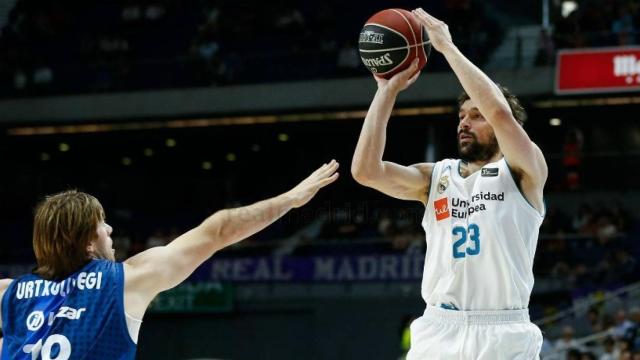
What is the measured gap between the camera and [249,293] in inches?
713

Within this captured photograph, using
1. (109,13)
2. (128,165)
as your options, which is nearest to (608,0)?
(109,13)

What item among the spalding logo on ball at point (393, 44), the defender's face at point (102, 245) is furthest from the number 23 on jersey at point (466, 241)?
the defender's face at point (102, 245)

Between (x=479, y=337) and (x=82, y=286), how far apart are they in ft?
6.94

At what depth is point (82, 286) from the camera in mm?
3688

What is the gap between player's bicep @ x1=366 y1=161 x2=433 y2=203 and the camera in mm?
5312

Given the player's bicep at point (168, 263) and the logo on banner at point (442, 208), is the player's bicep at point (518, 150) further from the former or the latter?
the player's bicep at point (168, 263)

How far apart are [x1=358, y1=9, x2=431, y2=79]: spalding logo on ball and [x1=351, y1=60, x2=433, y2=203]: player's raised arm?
0.25 ft

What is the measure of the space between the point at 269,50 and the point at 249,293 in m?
5.05

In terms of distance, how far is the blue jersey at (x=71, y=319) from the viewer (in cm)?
363

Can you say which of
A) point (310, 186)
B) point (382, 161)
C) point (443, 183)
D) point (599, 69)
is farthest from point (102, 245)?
point (599, 69)

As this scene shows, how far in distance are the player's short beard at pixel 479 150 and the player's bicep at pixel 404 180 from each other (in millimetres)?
260

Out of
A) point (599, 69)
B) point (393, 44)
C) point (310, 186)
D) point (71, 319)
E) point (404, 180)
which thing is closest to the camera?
point (71, 319)

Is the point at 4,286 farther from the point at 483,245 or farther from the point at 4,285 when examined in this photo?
the point at 483,245

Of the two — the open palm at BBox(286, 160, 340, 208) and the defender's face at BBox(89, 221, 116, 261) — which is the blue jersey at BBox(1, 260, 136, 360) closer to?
the defender's face at BBox(89, 221, 116, 261)
